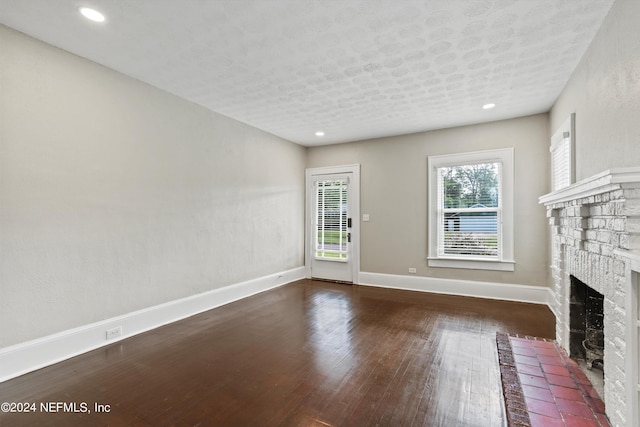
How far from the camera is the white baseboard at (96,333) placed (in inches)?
94.2

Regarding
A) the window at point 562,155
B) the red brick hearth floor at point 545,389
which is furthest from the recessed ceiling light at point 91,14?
the window at point 562,155

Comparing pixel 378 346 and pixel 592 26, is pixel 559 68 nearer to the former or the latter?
pixel 592 26

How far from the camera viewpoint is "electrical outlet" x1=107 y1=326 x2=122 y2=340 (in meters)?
2.99

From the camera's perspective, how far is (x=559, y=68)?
117 inches

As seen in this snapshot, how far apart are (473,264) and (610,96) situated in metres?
3.04

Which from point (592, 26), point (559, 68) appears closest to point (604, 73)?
point (592, 26)

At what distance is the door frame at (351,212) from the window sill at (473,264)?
139 cm

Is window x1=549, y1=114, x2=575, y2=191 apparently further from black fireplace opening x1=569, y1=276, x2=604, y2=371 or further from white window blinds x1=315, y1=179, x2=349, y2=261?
white window blinds x1=315, y1=179, x2=349, y2=261

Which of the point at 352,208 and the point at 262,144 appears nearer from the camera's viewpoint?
the point at 262,144

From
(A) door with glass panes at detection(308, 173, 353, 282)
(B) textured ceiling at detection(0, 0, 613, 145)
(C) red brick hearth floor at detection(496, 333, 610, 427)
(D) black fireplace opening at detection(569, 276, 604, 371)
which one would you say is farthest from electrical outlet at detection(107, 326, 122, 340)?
(D) black fireplace opening at detection(569, 276, 604, 371)

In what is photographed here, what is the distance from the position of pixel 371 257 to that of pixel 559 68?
3785mm

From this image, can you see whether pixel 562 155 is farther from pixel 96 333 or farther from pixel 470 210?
pixel 96 333

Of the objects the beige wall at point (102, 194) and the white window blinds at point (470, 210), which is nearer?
the beige wall at point (102, 194)

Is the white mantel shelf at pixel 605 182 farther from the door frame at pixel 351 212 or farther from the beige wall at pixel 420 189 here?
the door frame at pixel 351 212
